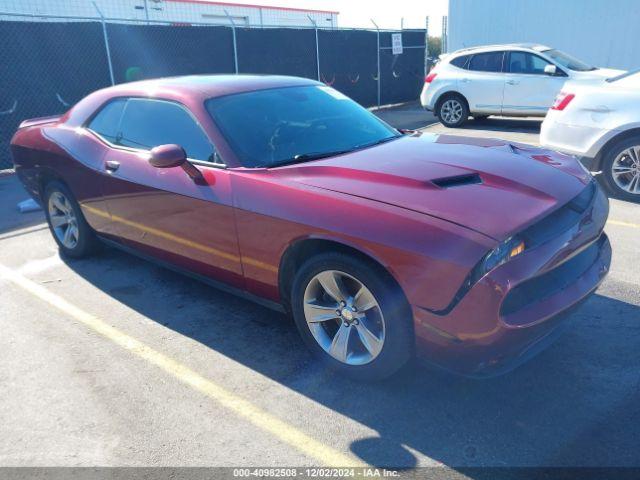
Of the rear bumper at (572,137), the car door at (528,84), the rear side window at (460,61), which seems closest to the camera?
the rear bumper at (572,137)

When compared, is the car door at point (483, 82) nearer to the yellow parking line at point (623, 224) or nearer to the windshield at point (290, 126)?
the yellow parking line at point (623, 224)

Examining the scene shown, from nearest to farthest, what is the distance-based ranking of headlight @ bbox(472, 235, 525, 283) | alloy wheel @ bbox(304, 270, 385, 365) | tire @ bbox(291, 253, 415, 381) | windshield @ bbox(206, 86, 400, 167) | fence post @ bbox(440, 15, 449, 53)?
headlight @ bbox(472, 235, 525, 283) → tire @ bbox(291, 253, 415, 381) → alloy wheel @ bbox(304, 270, 385, 365) → windshield @ bbox(206, 86, 400, 167) → fence post @ bbox(440, 15, 449, 53)

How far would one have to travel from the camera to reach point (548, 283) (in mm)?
2646

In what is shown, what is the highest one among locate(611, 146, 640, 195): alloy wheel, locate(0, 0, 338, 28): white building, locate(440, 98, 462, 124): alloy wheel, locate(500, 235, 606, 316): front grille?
locate(0, 0, 338, 28): white building

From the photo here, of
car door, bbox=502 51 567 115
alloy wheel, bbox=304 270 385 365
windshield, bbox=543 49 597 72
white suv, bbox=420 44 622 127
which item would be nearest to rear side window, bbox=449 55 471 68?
white suv, bbox=420 44 622 127

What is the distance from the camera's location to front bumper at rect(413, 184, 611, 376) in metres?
2.41

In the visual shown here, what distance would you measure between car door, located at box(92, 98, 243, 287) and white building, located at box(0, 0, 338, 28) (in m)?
9.09

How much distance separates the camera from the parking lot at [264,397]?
2531 millimetres

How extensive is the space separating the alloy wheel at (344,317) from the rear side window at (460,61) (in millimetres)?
10023

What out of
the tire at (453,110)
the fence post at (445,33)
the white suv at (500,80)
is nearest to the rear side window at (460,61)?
the white suv at (500,80)

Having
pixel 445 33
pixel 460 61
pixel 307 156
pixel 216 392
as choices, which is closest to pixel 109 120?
pixel 307 156

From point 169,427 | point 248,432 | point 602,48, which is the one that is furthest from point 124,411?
point 602,48

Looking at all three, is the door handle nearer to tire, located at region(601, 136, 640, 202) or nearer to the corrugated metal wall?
tire, located at region(601, 136, 640, 202)

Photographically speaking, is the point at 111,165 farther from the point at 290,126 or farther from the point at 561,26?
the point at 561,26
